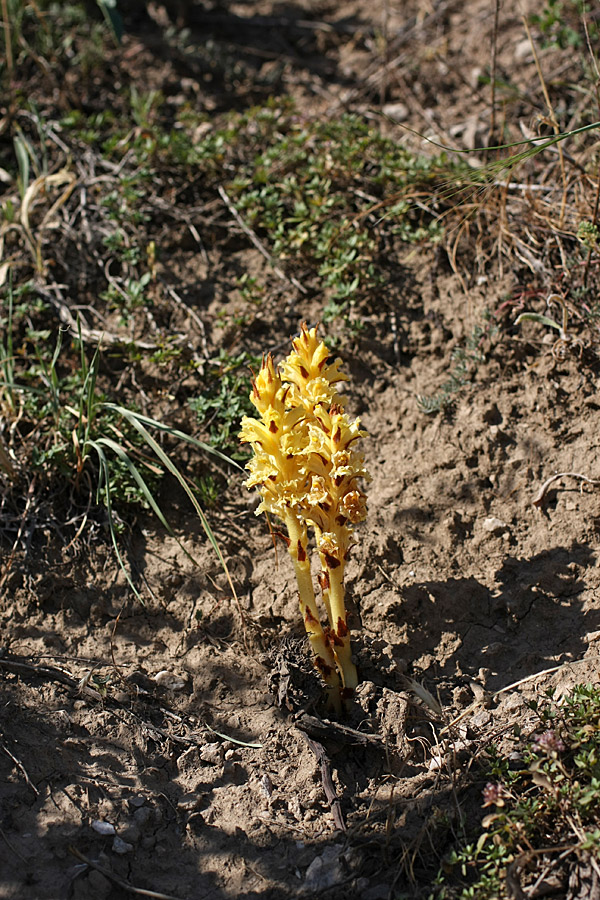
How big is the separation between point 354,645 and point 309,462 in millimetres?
777

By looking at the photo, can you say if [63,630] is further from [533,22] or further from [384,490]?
[533,22]

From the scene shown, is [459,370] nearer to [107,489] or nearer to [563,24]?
[107,489]

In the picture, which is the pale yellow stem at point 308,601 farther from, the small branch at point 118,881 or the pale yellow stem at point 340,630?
the small branch at point 118,881

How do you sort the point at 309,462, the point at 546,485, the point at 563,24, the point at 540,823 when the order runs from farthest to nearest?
the point at 563,24, the point at 546,485, the point at 309,462, the point at 540,823

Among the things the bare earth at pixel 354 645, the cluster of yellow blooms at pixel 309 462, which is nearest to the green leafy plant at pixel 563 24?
the bare earth at pixel 354 645

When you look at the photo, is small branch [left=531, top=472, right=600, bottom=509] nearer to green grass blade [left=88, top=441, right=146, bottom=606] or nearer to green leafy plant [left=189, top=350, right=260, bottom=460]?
green leafy plant [left=189, top=350, right=260, bottom=460]

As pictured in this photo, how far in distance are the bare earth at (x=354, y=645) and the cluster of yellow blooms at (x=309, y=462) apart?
0.38 meters

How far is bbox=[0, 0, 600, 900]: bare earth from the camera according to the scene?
→ 2.18 meters

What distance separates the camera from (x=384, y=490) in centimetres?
309

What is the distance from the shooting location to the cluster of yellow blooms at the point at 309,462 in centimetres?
222

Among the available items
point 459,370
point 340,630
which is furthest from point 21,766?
point 459,370

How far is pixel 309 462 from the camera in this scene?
230 cm

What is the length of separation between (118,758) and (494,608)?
4.58 feet

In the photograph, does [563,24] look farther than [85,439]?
Yes
